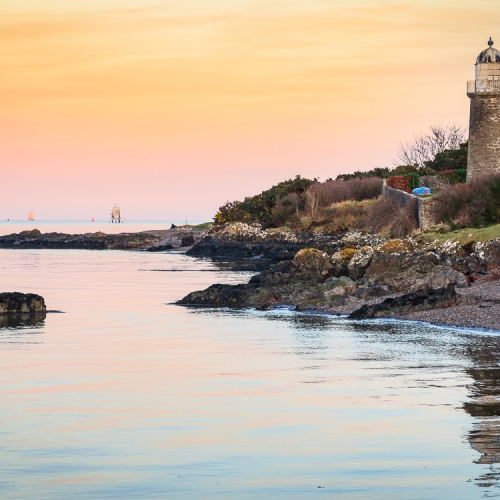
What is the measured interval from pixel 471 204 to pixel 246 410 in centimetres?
3237

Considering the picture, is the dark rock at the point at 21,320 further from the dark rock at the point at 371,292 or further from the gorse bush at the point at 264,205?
the gorse bush at the point at 264,205

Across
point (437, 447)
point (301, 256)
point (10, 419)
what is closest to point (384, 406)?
point (437, 447)

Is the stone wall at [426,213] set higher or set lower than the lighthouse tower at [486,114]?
lower

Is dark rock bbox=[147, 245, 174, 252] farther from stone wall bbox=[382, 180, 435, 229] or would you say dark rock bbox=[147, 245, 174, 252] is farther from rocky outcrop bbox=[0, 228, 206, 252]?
stone wall bbox=[382, 180, 435, 229]

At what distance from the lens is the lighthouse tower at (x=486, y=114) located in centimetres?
5572

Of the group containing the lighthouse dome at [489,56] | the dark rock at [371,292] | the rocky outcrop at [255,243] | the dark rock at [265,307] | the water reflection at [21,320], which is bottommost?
the water reflection at [21,320]

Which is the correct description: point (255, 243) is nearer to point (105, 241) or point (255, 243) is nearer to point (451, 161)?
point (451, 161)

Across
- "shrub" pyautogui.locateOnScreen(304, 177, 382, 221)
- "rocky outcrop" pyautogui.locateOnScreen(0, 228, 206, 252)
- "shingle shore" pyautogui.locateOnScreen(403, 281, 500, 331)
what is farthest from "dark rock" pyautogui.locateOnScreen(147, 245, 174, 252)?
"shingle shore" pyautogui.locateOnScreen(403, 281, 500, 331)

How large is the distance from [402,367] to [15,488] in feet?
30.3

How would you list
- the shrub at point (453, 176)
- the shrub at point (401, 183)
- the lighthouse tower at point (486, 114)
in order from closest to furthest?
the lighthouse tower at point (486, 114)
the shrub at point (453, 176)
the shrub at point (401, 183)

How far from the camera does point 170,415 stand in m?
13.4

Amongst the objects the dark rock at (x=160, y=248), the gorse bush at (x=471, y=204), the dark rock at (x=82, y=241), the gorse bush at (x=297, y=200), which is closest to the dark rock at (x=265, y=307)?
the gorse bush at (x=471, y=204)

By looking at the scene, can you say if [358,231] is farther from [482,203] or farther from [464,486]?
[464,486]

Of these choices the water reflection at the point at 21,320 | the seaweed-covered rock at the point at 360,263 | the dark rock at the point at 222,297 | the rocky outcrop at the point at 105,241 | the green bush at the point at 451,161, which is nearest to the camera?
the water reflection at the point at 21,320
